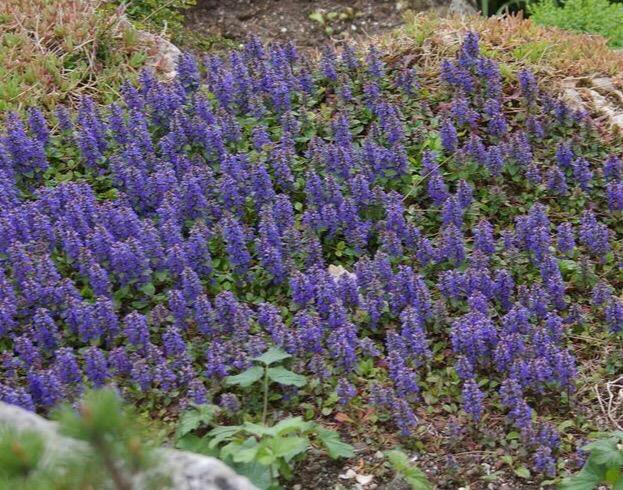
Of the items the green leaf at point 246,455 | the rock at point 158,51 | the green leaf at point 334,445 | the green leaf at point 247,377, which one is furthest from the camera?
the rock at point 158,51

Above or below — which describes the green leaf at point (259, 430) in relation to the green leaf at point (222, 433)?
above

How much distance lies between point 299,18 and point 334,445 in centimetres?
580

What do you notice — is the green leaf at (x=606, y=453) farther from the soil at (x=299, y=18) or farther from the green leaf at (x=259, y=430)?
the soil at (x=299, y=18)

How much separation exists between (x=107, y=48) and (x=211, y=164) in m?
1.86

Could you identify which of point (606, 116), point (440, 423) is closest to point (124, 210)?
point (440, 423)

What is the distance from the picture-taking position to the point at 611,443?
12.2 ft

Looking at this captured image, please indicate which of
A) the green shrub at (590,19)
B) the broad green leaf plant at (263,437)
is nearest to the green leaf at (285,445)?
the broad green leaf plant at (263,437)

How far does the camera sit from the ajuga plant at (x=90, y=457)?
6.52 ft

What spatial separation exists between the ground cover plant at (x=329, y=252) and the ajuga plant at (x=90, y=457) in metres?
1.55

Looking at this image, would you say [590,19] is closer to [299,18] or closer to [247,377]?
[299,18]

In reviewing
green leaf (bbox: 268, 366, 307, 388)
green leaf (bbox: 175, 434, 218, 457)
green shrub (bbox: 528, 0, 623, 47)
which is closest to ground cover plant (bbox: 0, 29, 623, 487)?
green leaf (bbox: 268, 366, 307, 388)

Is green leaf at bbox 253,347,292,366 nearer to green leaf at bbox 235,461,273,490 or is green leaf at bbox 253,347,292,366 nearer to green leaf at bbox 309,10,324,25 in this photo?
green leaf at bbox 235,461,273,490

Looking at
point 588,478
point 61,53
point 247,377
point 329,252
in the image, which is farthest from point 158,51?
point 588,478

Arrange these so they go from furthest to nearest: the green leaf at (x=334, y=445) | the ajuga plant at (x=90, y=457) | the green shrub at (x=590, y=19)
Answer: the green shrub at (x=590, y=19), the green leaf at (x=334, y=445), the ajuga plant at (x=90, y=457)
